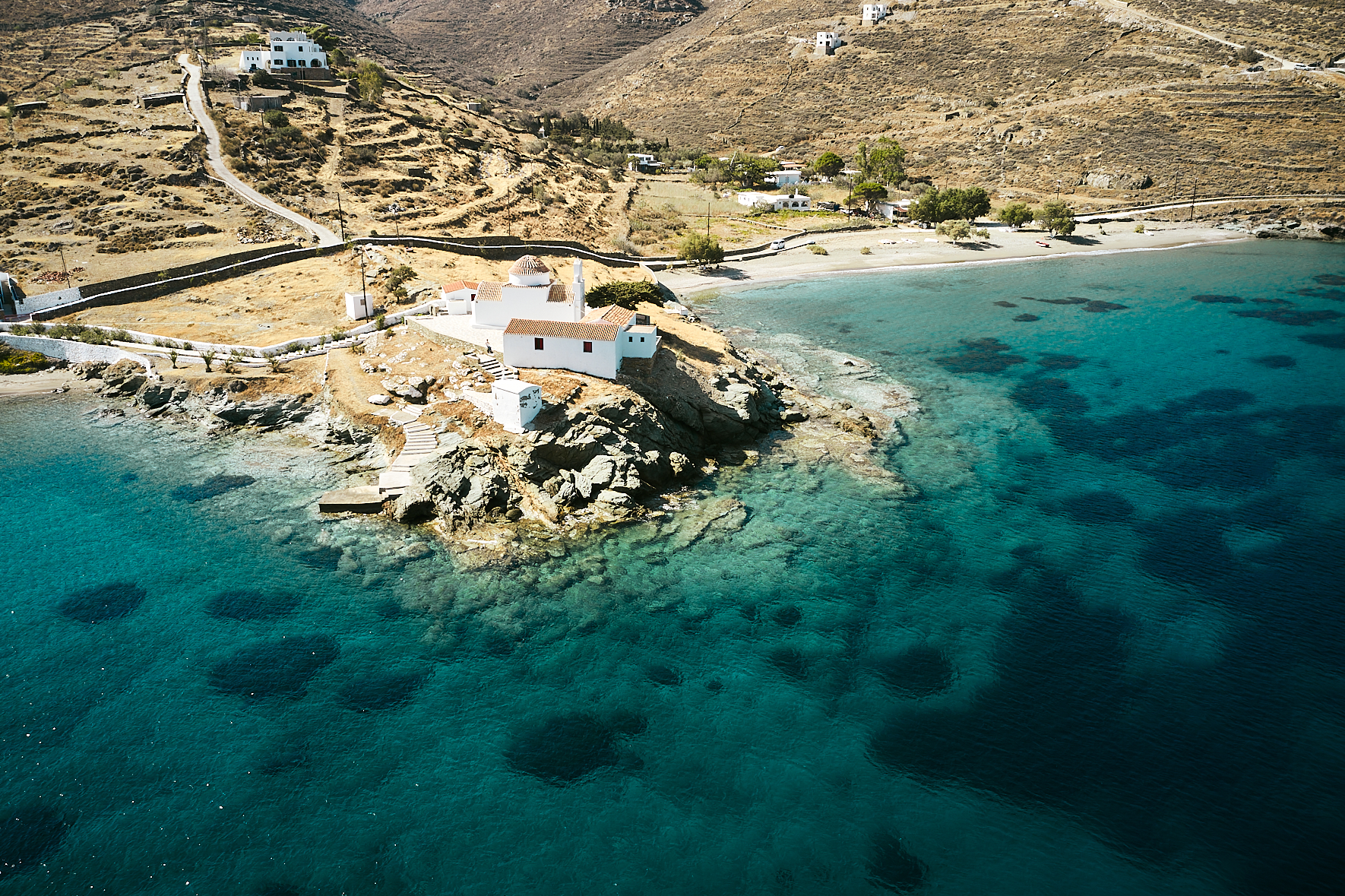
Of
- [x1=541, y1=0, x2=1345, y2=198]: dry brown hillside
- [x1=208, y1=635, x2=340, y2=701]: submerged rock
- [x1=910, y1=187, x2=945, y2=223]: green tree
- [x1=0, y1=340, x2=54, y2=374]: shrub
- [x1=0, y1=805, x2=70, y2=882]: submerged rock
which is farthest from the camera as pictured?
[x1=541, y1=0, x2=1345, y2=198]: dry brown hillside

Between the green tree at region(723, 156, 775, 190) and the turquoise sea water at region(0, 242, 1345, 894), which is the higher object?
the green tree at region(723, 156, 775, 190)

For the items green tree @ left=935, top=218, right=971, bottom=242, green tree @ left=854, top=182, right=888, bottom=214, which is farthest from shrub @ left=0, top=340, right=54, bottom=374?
green tree @ left=854, top=182, right=888, bottom=214

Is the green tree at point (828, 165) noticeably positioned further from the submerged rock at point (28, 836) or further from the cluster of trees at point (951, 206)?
the submerged rock at point (28, 836)

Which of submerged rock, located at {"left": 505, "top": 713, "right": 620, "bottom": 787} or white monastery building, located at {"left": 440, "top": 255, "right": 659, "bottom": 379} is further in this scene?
white monastery building, located at {"left": 440, "top": 255, "right": 659, "bottom": 379}

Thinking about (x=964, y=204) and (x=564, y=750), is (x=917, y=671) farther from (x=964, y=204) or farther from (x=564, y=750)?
(x=964, y=204)

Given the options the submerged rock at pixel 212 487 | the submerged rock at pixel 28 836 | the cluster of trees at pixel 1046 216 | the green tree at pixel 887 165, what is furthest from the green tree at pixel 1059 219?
the submerged rock at pixel 28 836

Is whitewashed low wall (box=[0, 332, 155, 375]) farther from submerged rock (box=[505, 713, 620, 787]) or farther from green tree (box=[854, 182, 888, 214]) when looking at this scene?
green tree (box=[854, 182, 888, 214])

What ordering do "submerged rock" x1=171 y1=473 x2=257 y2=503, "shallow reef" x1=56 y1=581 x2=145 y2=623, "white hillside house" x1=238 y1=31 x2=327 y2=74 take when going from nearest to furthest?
"shallow reef" x1=56 y1=581 x2=145 y2=623, "submerged rock" x1=171 y1=473 x2=257 y2=503, "white hillside house" x1=238 y1=31 x2=327 y2=74

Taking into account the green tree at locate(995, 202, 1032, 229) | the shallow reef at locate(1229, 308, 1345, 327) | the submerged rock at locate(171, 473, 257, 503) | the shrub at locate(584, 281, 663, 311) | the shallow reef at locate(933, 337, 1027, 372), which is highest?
the green tree at locate(995, 202, 1032, 229)
